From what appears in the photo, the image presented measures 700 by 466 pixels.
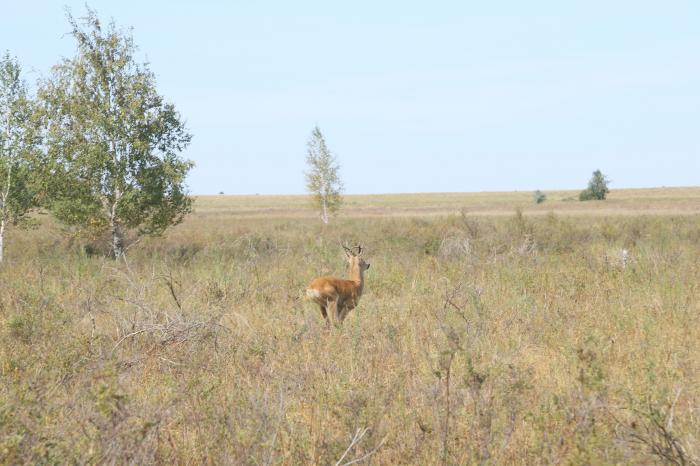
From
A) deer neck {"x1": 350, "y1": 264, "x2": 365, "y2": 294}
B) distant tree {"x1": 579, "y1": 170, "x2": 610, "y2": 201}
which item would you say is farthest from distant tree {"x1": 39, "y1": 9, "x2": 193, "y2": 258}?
distant tree {"x1": 579, "y1": 170, "x2": 610, "y2": 201}

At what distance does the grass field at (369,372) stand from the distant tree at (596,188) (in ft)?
242

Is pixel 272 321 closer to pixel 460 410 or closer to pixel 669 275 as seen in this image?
pixel 460 410

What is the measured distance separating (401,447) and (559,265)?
35.3 feet

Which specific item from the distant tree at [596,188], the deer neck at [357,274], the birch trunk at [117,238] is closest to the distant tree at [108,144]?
the birch trunk at [117,238]

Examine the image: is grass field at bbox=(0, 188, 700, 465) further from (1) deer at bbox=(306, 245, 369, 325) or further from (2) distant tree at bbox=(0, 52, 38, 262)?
(2) distant tree at bbox=(0, 52, 38, 262)

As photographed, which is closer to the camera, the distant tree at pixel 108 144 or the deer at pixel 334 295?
the deer at pixel 334 295

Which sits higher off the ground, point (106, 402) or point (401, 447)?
point (106, 402)

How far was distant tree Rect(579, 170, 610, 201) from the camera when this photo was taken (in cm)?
8306

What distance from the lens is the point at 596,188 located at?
274 ft

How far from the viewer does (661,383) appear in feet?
18.6

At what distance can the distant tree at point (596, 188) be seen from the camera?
8306cm

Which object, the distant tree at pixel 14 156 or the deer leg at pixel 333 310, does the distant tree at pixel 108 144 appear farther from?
the deer leg at pixel 333 310

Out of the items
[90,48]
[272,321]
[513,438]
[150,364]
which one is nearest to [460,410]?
[513,438]

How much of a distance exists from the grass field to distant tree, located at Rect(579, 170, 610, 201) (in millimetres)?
73810
